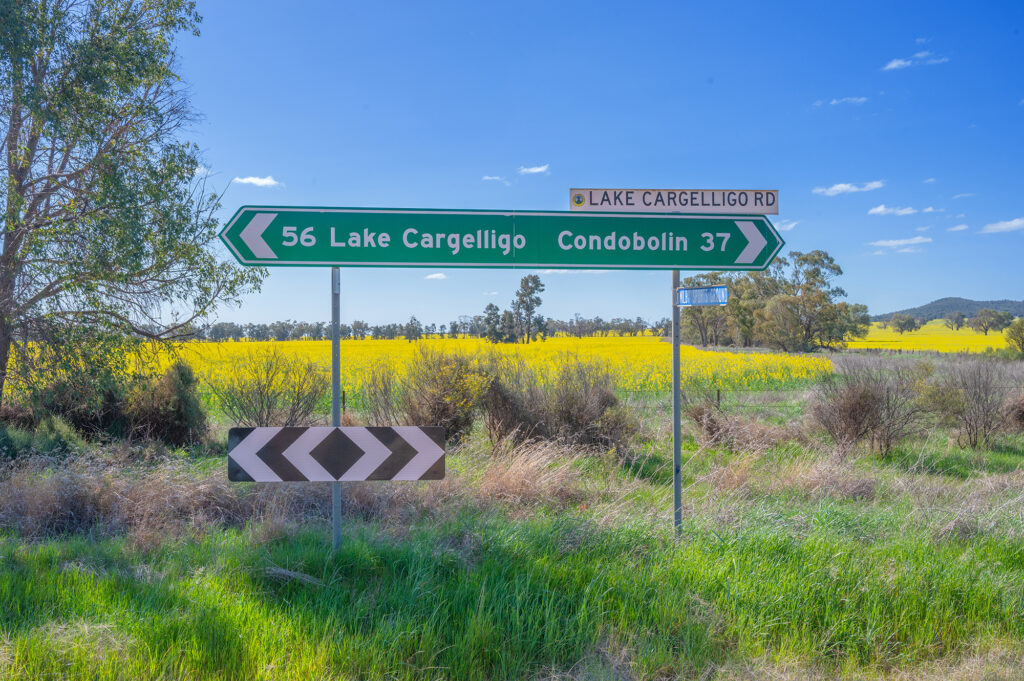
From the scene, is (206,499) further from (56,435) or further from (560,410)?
(56,435)

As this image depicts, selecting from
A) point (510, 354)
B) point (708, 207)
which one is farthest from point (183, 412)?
point (708, 207)

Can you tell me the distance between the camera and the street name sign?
450 cm

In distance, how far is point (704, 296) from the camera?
4.40 metres

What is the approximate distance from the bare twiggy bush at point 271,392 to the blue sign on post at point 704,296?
827cm

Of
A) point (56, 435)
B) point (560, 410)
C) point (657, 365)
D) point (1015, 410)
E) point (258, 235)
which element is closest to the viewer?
point (258, 235)

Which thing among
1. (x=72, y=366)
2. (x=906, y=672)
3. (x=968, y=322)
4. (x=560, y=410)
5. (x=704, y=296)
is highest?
(x=968, y=322)

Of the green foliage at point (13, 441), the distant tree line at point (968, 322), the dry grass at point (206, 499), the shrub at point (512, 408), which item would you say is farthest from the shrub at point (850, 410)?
the distant tree line at point (968, 322)

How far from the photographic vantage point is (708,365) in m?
24.0

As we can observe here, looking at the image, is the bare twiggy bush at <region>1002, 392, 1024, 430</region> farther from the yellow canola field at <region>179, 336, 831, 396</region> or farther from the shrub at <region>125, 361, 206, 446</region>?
the shrub at <region>125, 361, 206, 446</region>

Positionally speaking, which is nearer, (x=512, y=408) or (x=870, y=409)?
(x=512, y=408)

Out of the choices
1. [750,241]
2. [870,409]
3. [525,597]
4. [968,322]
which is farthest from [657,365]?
[968,322]

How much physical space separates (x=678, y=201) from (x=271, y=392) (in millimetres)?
8837

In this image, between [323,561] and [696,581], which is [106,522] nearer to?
[323,561]

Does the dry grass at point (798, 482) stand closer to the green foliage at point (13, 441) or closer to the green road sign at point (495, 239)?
the green road sign at point (495, 239)
